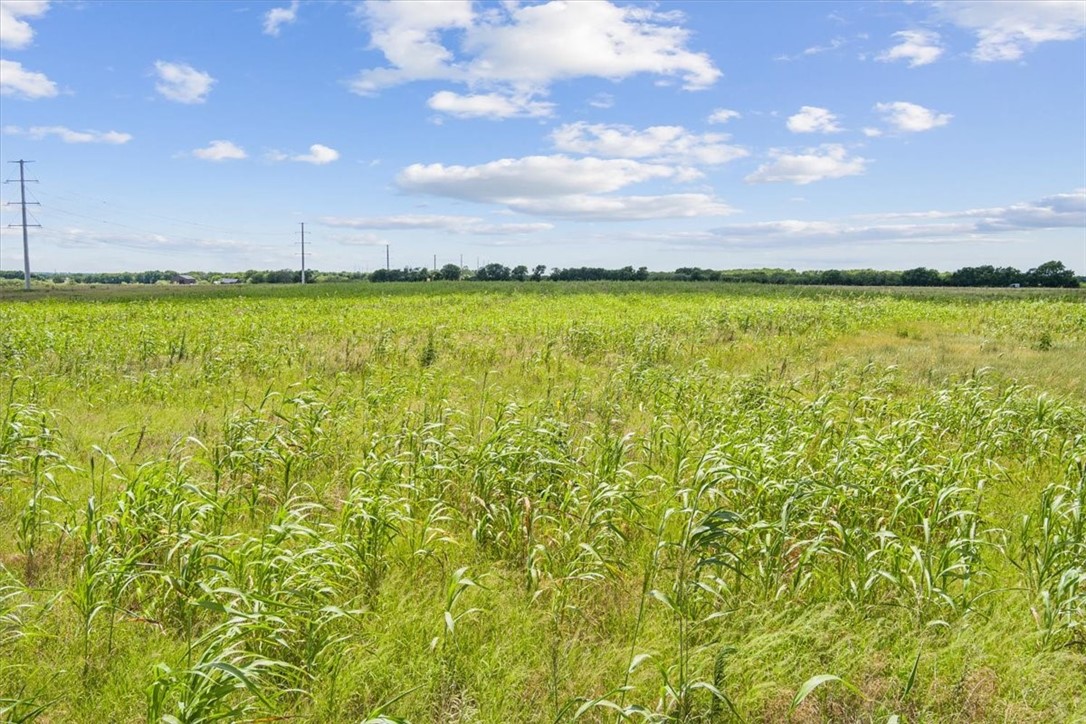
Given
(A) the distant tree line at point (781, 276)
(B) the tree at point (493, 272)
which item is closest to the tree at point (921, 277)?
(A) the distant tree line at point (781, 276)

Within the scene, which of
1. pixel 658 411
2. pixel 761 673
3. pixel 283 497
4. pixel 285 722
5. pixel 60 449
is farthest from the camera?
pixel 658 411

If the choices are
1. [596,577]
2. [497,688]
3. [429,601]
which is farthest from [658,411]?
[497,688]

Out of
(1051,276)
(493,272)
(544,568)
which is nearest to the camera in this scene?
(544,568)

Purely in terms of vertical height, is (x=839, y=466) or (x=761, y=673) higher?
(x=839, y=466)

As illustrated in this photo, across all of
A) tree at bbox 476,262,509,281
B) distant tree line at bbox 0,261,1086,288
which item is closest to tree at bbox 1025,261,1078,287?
distant tree line at bbox 0,261,1086,288

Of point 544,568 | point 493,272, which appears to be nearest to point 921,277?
point 493,272

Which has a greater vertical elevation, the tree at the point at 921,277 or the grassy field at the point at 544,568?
the tree at the point at 921,277

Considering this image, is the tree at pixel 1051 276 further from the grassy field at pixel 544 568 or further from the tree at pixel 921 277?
the grassy field at pixel 544 568

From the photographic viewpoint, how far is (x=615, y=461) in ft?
17.4

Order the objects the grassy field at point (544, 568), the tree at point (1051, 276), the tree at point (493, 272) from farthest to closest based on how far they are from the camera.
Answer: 1. the tree at point (493, 272)
2. the tree at point (1051, 276)
3. the grassy field at point (544, 568)

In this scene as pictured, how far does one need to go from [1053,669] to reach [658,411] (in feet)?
18.4

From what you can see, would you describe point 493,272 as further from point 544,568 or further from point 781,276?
point 544,568

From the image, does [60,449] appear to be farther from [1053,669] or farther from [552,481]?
[1053,669]

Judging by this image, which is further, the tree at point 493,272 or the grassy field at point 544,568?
the tree at point 493,272
